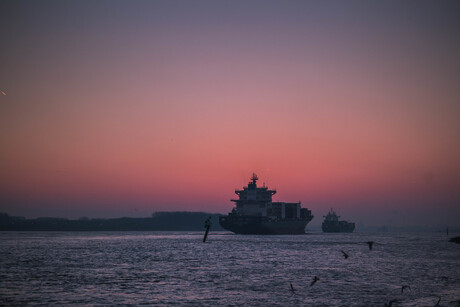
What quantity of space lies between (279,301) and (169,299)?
270 inches

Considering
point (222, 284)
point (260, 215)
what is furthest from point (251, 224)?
point (222, 284)

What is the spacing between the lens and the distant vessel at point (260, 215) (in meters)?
157

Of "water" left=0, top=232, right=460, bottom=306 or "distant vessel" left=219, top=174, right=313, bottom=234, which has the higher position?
"distant vessel" left=219, top=174, right=313, bottom=234

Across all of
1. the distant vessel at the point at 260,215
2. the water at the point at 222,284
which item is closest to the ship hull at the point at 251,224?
the distant vessel at the point at 260,215

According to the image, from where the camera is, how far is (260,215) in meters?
164

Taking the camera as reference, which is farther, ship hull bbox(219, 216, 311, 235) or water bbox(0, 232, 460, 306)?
ship hull bbox(219, 216, 311, 235)

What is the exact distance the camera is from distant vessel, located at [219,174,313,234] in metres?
157

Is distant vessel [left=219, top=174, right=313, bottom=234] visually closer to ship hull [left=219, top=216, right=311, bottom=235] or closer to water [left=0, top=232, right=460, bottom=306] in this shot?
ship hull [left=219, top=216, right=311, bottom=235]

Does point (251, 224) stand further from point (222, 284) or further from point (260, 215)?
point (222, 284)

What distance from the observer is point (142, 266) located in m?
50.8

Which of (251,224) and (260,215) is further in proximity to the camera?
(260,215)

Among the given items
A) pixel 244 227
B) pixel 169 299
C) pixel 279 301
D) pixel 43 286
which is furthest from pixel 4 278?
pixel 244 227

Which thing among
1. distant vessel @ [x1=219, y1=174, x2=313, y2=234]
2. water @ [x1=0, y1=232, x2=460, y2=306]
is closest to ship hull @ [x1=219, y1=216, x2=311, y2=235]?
distant vessel @ [x1=219, y1=174, x2=313, y2=234]

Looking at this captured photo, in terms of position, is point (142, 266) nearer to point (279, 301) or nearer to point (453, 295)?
point (279, 301)
